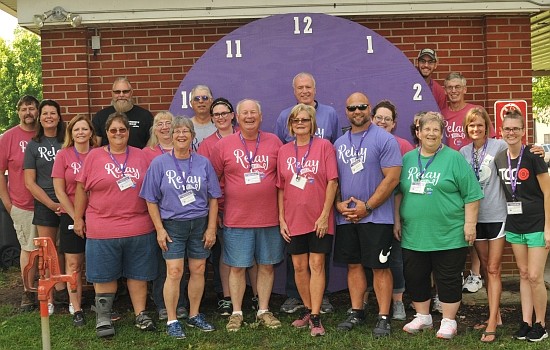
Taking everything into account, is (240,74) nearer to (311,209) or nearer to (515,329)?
(311,209)

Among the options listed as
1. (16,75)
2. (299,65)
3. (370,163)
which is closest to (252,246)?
(370,163)

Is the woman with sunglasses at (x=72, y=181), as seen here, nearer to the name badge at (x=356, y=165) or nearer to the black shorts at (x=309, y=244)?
the black shorts at (x=309, y=244)

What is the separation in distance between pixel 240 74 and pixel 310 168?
150 cm

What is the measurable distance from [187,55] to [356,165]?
7.31 ft

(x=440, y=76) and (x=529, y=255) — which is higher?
(x=440, y=76)

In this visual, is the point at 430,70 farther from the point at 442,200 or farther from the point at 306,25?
the point at 442,200

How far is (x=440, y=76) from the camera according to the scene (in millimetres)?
5996

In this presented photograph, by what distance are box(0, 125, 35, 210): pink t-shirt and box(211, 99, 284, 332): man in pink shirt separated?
174 cm

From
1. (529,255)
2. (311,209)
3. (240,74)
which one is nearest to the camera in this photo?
(529,255)

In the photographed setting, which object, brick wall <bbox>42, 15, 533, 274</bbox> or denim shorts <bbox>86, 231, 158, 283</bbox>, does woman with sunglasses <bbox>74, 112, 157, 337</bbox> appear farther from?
brick wall <bbox>42, 15, 533, 274</bbox>

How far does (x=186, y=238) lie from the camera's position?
15.3ft

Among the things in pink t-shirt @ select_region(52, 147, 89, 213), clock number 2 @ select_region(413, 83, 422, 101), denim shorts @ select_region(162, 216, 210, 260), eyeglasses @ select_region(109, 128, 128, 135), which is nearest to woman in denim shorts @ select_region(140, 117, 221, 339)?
denim shorts @ select_region(162, 216, 210, 260)

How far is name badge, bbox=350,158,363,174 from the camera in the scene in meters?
4.52

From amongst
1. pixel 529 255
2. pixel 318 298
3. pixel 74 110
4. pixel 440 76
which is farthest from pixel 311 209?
pixel 74 110
